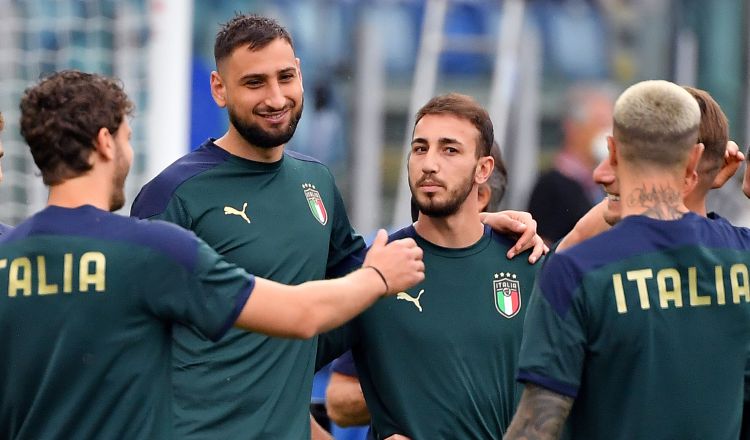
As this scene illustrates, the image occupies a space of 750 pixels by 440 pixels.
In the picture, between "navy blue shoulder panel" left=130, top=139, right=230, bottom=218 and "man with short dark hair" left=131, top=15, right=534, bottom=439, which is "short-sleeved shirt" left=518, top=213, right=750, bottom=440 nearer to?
"man with short dark hair" left=131, top=15, right=534, bottom=439

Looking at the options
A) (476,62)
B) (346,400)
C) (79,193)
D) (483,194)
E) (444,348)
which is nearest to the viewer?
(79,193)

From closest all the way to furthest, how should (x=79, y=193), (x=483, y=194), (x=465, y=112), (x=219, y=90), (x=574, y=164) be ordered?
(x=79, y=193) < (x=219, y=90) < (x=465, y=112) < (x=483, y=194) < (x=574, y=164)

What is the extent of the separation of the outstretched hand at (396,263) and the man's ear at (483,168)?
4.36 feet

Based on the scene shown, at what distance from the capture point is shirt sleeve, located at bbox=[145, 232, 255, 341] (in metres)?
4.14

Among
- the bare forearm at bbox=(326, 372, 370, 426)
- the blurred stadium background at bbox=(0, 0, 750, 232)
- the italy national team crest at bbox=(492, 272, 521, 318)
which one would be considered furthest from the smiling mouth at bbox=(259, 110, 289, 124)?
the blurred stadium background at bbox=(0, 0, 750, 232)

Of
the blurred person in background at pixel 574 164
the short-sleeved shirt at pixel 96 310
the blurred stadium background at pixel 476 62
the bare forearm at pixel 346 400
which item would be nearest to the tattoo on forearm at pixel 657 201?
the short-sleeved shirt at pixel 96 310

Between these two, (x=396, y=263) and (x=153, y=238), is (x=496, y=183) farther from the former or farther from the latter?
(x=153, y=238)

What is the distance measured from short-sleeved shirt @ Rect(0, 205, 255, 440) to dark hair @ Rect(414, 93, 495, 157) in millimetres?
1820

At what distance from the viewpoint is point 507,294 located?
5.61m

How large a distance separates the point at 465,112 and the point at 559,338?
1.88 metres

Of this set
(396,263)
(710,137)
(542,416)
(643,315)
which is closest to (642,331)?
(643,315)

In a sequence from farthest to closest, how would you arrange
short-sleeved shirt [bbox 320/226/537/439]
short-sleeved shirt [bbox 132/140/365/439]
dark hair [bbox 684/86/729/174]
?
short-sleeved shirt [bbox 320/226/537/439], short-sleeved shirt [bbox 132/140/365/439], dark hair [bbox 684/86/729/174]

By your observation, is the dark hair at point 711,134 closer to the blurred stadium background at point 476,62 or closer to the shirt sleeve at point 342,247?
the shirt sleeve at point 342,247

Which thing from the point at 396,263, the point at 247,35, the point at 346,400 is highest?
the point at 247,35
